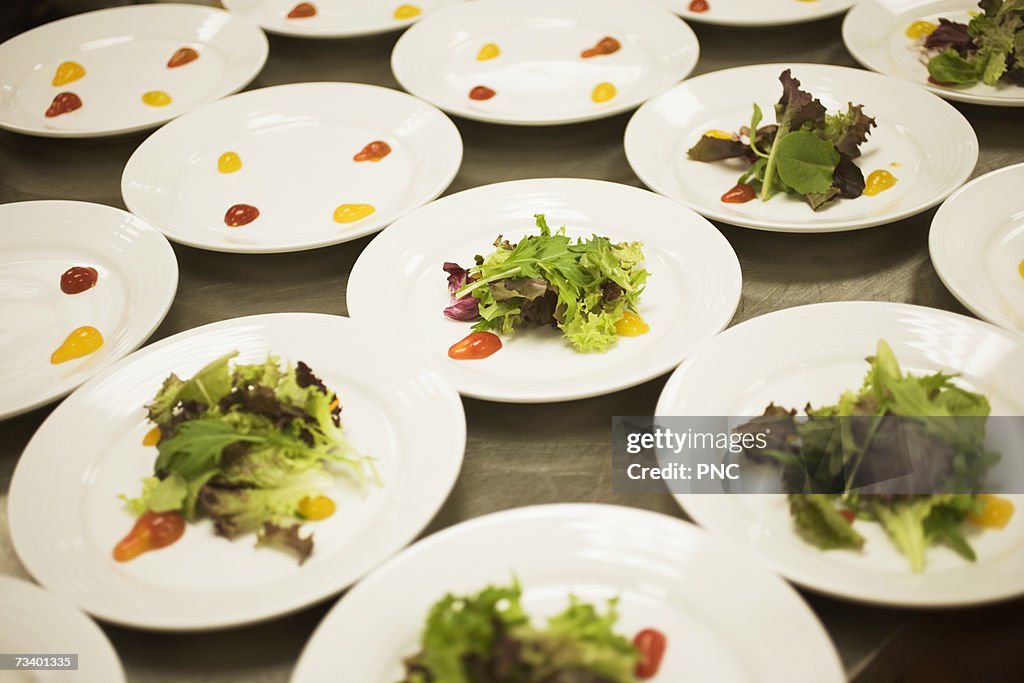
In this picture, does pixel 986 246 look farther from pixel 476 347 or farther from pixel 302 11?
pixel 302 11

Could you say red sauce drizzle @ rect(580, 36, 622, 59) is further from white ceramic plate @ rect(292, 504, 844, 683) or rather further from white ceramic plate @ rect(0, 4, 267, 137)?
white ceramic plate @ rect(292, 504, 844, 683)

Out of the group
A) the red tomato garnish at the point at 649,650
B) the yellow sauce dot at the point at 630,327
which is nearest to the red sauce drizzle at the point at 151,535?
the red tomato garnish at the point at 649,650

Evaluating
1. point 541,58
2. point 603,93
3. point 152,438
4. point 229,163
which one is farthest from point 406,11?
point 152,438

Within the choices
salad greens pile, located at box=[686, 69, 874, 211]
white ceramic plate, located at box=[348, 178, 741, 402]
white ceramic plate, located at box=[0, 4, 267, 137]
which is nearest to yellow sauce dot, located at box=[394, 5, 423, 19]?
white ceramic plate, located at box=[0, 4, 267, 137]

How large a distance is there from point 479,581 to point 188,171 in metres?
2.04

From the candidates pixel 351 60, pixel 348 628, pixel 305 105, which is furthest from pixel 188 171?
pixel 348 628

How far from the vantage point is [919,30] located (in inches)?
135

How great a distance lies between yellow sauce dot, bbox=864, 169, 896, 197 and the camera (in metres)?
2.73

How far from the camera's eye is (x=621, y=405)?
2.24m

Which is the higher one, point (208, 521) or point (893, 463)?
point (893, 463)

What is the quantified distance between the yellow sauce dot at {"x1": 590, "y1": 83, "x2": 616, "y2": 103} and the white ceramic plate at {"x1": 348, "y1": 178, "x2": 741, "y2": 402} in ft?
2.38

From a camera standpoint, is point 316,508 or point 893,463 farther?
point 316,508

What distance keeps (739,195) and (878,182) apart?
17.2 inches

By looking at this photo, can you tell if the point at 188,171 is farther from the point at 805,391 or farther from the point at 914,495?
the point at 914,495
